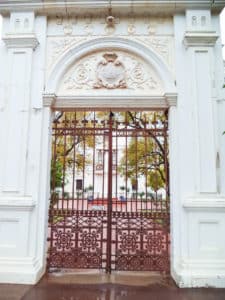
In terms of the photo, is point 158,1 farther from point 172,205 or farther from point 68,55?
point 172,205

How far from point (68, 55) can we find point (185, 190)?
277 cm

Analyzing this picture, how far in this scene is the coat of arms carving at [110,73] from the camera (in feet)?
14.7

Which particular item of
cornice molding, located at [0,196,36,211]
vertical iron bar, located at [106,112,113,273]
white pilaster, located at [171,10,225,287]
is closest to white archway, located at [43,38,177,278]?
white pilaster, located at [171,10,225,287]

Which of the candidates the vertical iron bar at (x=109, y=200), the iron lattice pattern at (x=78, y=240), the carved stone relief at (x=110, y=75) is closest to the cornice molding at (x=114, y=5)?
the carved stone relief at (x=110, y=75)

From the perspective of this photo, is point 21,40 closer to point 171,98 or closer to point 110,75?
point 110,75

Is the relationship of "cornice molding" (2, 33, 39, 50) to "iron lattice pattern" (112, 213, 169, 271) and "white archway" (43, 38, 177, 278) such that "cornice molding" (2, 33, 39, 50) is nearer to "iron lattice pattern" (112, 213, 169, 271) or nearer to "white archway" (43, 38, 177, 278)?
"white archway" (43, 38, 177, 278)

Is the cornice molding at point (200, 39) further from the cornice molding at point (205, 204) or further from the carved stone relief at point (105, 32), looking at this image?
the cornice molding at point (205, 204)

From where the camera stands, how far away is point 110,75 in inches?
177

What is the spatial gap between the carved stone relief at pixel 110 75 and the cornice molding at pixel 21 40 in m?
0.69

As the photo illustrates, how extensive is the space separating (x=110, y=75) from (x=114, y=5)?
3.65 feet

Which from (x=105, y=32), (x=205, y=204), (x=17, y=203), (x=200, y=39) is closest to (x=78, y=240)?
(x=17, y=203)

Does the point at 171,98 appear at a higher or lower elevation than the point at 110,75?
lower

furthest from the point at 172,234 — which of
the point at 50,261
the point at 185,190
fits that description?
the point at 50,261

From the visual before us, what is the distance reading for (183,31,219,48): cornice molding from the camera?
169 inches
